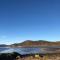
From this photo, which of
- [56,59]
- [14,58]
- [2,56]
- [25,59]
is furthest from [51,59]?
[2,56]

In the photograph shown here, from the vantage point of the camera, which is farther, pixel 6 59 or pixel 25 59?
pixel 25 59

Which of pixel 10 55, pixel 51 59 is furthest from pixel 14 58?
pixel 51 59

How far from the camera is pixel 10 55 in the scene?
23703mm

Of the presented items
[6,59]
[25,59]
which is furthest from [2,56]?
[25,59]

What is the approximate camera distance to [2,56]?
74.8 feet

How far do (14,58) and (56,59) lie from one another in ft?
20.1

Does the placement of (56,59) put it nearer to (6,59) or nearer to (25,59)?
(25,59)

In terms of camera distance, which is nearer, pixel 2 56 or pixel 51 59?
pixel 2 56

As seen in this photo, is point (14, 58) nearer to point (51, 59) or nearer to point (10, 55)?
point (10, 55)

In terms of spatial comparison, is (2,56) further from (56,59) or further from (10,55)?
(56,59)

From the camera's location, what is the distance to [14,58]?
23.7 meters

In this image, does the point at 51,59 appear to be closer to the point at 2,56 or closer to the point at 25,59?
the point at 25,59

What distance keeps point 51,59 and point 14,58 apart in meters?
5.45

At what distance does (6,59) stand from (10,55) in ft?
3.96
